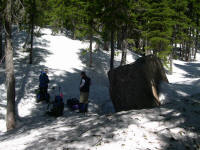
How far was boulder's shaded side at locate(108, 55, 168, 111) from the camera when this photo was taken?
716 centimetres

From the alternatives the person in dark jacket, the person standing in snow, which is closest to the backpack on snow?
the person standing in snow

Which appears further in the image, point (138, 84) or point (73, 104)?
Answer: point (73, 104)

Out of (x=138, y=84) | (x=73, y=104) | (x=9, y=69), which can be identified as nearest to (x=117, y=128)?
(x=138, y=84)

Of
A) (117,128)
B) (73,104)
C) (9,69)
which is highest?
(9,69)

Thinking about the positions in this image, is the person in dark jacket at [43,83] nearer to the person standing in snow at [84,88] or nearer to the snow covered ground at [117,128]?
the snow covered ground at [117,128]

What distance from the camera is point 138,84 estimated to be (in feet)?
24.7

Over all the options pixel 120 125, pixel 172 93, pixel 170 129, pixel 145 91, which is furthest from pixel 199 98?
pixel 120 125

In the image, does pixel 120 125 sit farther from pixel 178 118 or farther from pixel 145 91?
pixel 145 91

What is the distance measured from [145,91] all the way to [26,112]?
5960 mm

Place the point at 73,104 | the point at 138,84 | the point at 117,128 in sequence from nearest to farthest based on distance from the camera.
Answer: the point at 117,128
the point at 138,84
the point at 73,104

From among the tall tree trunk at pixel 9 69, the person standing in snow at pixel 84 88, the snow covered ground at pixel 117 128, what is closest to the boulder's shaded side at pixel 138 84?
the snow covered ground at pixel 117 128

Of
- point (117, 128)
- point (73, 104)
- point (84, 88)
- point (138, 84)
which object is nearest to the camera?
point (117, 128)

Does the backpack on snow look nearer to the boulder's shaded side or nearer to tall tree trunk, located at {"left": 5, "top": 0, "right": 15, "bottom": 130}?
the boulder's shaded side

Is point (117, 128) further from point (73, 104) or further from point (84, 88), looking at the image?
point (73, 104)
